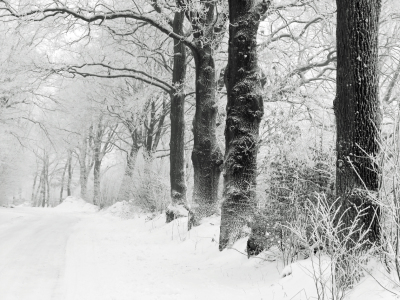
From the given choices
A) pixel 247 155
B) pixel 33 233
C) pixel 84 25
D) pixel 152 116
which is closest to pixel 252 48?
pixel 247 155

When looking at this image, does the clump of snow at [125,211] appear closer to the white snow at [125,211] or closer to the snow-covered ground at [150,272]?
the white snow at [125,211]

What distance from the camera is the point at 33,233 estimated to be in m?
8.89

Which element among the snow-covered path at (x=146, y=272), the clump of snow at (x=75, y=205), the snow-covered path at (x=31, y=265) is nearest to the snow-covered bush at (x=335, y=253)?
the snow-covered path at (x=146, y=272)

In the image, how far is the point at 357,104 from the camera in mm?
3557

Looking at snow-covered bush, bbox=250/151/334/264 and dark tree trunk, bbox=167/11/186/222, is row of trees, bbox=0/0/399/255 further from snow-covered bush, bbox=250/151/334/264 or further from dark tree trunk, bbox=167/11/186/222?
snow-covered bush, bbox=250/151/334/264

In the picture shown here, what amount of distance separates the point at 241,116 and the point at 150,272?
276 centimetres

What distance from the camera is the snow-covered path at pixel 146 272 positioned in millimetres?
3785

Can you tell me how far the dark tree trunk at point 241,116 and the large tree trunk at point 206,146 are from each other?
1.91m

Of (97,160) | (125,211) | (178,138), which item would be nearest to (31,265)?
(178,138)

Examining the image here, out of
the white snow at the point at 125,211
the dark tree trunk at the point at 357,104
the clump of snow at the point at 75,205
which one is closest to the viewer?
the dark tree trunk at the point at 357,104

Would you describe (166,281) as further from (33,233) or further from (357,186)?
(33,233)

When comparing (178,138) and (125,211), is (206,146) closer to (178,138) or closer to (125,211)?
(178,138)

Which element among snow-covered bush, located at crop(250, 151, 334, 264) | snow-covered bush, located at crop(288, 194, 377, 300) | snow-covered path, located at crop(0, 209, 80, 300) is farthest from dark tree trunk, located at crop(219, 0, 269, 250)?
snow-covered path, located at crop(0, 209, 80, 300)

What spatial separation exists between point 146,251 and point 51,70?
4.89 meters
